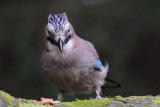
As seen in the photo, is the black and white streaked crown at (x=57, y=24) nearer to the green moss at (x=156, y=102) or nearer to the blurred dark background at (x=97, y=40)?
the green moss at (x=156, y=102)

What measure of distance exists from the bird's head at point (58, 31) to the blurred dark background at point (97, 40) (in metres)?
3.14

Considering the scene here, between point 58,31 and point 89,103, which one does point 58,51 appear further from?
point 89,103

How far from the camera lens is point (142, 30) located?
8.97 m

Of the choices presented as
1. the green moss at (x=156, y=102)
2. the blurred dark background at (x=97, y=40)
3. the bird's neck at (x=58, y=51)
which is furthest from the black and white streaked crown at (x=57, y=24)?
the blurred dark background at (x=97, y=40)

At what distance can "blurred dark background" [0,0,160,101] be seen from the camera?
8.79 m

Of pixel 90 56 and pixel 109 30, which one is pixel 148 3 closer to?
pixel 109 30

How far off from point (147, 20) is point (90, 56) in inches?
126

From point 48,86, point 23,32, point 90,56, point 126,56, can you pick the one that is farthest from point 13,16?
point 90,56

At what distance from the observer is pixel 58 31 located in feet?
17.9

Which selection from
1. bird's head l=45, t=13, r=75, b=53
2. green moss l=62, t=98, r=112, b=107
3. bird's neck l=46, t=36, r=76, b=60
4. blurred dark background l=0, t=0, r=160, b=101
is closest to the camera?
green moss l=62, t=98, r=112, b=107

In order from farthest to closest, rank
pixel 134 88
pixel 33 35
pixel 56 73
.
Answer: pixel 33 35 < pixel 134 88 < pixel 56 73

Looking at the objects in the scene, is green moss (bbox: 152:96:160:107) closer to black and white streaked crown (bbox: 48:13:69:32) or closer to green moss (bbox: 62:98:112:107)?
green moss (bbox: 62:98:112:107)

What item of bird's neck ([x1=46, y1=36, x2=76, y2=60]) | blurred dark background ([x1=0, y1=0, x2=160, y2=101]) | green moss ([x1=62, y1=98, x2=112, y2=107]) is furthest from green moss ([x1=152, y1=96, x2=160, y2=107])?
blurred dark background ([x1=0, y1=0, x2=160, y2=101])

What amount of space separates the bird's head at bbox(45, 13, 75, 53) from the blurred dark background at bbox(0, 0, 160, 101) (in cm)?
314
